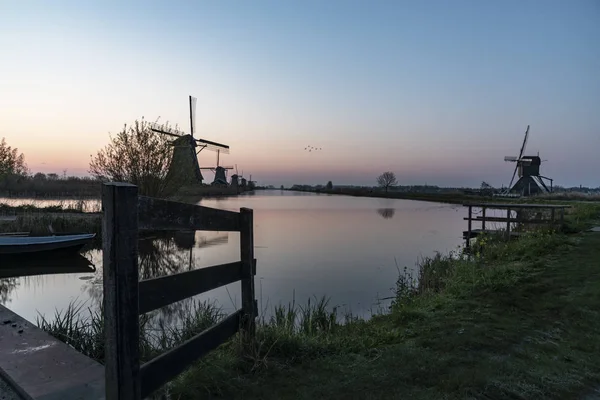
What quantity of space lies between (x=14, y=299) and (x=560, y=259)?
1196 centimetres

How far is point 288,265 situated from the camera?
12.3 metres

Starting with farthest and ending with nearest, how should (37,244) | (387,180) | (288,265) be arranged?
(387,180) < (288,265) < (37,244)

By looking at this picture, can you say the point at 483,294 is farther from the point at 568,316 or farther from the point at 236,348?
the point at 236,348

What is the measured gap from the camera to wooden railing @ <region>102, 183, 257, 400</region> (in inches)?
81.7

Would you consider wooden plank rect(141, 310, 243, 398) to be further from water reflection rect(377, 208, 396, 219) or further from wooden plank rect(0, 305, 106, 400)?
water reflection rect(377, 208, 396, 219)

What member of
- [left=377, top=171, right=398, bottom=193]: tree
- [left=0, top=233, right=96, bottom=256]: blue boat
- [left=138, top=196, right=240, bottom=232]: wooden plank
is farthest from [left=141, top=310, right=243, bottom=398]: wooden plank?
[left=377, top=171, right=398, bottom=193]: tree

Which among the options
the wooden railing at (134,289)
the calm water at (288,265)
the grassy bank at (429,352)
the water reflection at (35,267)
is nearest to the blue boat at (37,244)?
the water reflection at (35,267)

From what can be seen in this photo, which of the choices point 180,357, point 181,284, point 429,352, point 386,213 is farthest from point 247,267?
point 386,213

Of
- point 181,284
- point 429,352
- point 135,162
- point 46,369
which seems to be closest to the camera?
point 181,284

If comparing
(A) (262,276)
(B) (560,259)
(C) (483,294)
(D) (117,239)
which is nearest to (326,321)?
(C) (483,294)

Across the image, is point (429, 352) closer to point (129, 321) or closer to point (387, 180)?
point (129, 321)

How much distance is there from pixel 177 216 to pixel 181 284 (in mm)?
496

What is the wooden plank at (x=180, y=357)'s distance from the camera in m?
2.32

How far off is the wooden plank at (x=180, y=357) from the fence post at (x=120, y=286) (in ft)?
0.49
